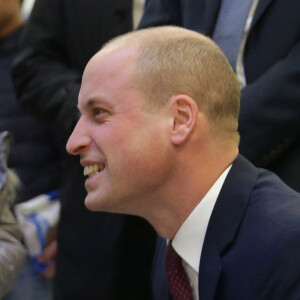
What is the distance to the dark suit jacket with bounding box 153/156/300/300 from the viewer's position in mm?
1171

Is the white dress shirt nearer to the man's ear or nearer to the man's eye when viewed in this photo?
the man's ear

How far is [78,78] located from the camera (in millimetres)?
1955

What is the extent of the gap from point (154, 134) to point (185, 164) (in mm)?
90

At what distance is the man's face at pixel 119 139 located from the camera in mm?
1276

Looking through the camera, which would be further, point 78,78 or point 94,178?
point 78,78

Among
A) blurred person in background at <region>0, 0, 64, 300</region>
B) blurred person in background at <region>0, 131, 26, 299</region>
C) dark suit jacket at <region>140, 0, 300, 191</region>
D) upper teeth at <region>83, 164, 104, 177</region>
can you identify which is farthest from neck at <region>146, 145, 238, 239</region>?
blurred person in background at <region>0, 0, 64, 300</region>

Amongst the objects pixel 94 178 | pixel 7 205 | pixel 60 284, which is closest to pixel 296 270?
pixel 94 178

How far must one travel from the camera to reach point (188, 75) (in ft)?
4.24

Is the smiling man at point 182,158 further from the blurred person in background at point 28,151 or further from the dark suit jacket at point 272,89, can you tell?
the blurred person in background at point 28,151

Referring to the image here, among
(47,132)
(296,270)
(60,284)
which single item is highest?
(296,270)

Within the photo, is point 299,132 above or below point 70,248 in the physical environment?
above

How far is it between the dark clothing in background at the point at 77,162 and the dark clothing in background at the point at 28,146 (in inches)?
5.5

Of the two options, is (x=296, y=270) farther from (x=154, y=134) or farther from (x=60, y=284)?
(x=60, y=284)

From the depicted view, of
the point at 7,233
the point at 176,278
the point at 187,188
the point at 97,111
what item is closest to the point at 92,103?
the point at 97,111
